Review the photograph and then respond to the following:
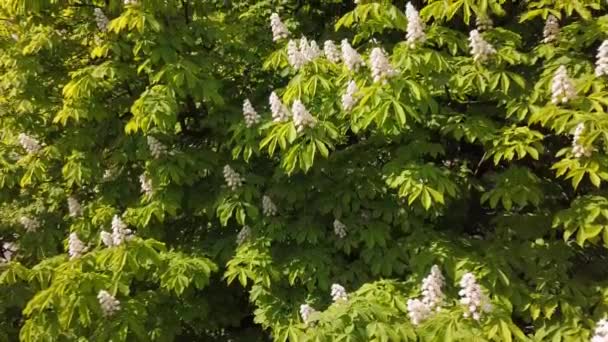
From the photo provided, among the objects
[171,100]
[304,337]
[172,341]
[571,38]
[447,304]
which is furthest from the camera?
[172,341]

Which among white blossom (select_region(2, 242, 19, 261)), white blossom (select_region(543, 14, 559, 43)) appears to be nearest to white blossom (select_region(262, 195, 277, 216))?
white blossom (select_region(543, 14, 559, 43))

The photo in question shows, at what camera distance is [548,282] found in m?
3.88

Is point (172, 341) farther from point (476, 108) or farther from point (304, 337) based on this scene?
point (476, 108)

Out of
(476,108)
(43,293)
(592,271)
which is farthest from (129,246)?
(592,271)

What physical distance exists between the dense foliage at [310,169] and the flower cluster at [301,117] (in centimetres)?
1

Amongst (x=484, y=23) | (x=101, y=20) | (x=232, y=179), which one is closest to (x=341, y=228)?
(x=232, y=179)

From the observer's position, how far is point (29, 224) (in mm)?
5391

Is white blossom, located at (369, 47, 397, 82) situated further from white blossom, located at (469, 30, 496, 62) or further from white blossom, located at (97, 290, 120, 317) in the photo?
white blossom, located at (97, 290, 120, 317)

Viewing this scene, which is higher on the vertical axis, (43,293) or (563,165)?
(563,165)

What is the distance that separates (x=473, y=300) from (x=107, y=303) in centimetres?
235

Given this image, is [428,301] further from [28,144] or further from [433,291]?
[28,144]

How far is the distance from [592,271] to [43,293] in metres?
3.54

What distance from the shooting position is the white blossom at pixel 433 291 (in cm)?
355

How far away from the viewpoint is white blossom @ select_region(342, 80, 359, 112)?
12.2 feet
